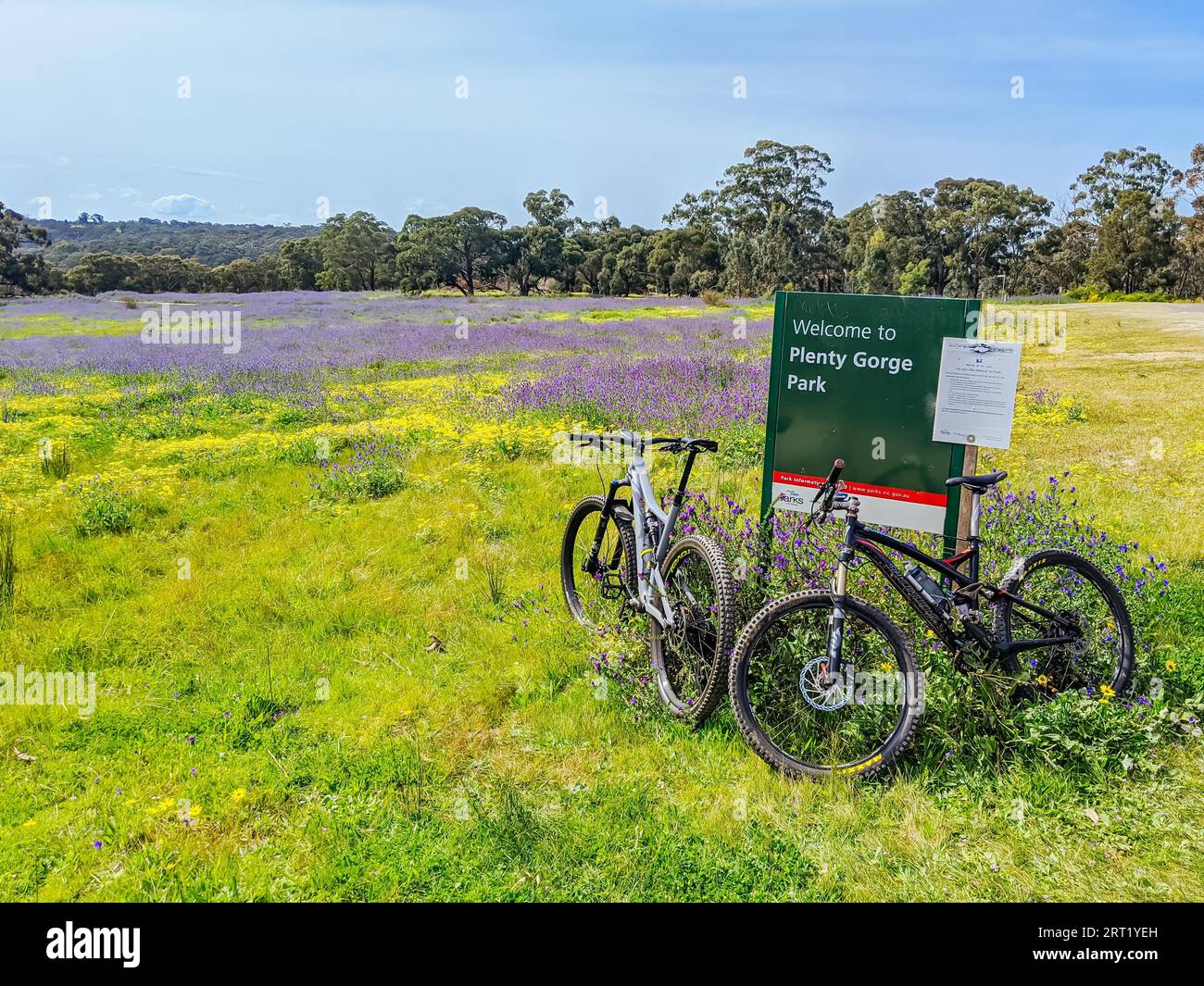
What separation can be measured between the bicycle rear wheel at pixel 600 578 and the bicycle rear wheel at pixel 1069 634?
7.74 ft

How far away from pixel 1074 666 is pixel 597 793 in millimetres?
2986

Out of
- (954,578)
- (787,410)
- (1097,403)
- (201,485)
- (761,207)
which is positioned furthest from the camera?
(761,207)

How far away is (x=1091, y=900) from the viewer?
339cm

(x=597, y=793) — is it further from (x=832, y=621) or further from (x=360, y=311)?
(x=360, y=311)

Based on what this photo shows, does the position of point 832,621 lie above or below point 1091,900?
above

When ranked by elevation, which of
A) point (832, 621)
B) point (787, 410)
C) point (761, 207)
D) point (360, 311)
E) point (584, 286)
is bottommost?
point (832, 621)

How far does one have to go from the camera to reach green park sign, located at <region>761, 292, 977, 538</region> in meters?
5.01

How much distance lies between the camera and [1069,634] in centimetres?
462

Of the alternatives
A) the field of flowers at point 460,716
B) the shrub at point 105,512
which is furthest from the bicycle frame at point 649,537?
the shrub at point 105,512

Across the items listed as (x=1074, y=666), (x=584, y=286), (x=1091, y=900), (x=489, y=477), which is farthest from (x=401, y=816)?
(x=584, y=286)

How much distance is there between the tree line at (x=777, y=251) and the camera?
2702 inches

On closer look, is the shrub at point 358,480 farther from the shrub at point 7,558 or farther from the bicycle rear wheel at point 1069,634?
the bicycle rear wheel at point 1069,634

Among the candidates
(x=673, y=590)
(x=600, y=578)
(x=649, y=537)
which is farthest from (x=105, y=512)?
(x=673, y=590)

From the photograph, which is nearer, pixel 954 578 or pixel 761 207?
pixel 954 578
